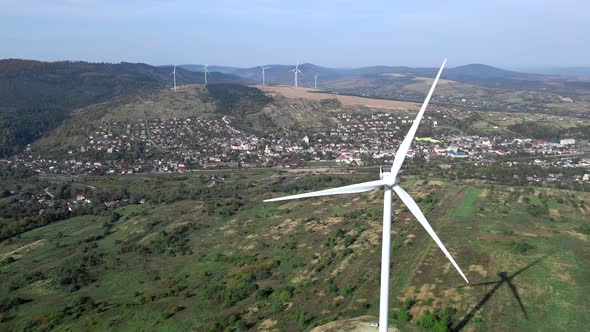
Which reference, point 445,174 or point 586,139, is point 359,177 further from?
point 586,139

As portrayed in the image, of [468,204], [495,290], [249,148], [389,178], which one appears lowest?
[249,148]

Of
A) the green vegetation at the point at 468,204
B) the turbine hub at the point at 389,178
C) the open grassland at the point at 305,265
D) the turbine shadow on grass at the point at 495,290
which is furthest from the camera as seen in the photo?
the green vegetation at the point at 468,204

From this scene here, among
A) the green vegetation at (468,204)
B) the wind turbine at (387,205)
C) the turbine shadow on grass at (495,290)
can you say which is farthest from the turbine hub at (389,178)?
the green vegetation at (468,204)

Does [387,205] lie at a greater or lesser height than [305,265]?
greater

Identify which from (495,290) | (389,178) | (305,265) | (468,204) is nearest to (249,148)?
(468,204)

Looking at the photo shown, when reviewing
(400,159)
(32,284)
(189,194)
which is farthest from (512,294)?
(189,194)

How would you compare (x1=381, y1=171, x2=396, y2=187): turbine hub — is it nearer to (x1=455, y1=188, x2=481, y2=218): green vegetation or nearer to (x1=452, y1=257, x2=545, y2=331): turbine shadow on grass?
(x1=452, y1=257, x2=545, y2=331): turbine shadow on grass

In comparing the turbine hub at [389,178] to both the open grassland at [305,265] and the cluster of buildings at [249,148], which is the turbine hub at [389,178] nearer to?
the open grassland at [305,265]

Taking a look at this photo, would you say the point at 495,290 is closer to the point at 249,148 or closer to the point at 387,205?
the point at 387,205

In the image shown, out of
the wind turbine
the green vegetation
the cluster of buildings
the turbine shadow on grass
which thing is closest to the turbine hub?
the wind turbine
